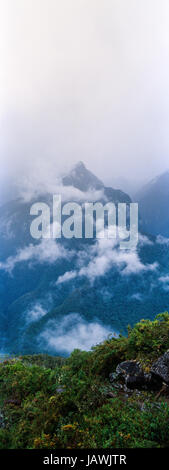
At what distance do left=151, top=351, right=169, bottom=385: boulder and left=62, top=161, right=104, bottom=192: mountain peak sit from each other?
577ft

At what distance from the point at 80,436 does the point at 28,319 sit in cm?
12609

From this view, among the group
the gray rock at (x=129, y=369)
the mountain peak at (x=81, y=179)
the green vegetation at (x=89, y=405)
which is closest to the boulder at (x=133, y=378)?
the gray rock at (x=129, y=369)

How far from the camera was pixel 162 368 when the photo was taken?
136 inches

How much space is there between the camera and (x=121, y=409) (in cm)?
305

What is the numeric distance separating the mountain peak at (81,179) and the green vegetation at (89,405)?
175091mm

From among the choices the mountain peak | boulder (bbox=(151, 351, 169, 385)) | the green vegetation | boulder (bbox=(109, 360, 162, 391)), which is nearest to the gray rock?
boulder (bbox=(109, 360, 162, 391))

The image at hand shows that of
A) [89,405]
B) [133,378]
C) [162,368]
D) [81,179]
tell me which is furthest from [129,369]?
[81,179]

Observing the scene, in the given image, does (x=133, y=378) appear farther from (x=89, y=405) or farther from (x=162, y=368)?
(x=89, y=405)

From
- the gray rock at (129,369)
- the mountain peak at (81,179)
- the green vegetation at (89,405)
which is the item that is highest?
the mountain peak at (81,179)

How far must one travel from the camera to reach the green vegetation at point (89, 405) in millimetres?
2588

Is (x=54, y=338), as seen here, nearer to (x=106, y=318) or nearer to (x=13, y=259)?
(x=106, y=318)

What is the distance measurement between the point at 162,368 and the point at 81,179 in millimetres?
Result: 191391

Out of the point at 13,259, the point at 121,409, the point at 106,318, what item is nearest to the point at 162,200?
the point at 106,318

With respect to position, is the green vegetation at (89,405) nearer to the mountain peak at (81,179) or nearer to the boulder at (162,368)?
the boulder at (162,368)
